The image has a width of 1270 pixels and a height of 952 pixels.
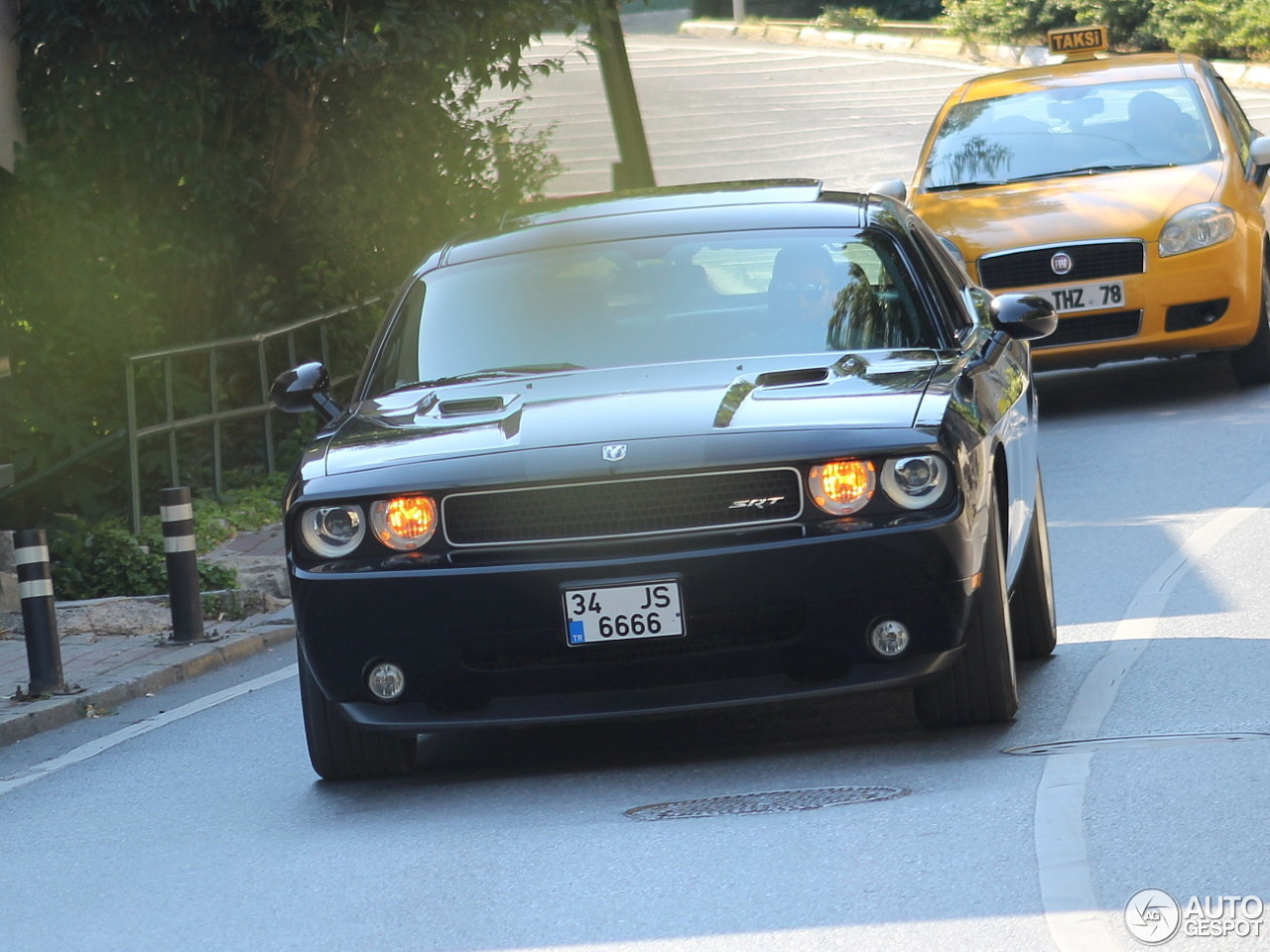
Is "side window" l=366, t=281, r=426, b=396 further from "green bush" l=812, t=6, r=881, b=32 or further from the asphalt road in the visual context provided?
"green bush" l=812, t=6, r=881, b=32

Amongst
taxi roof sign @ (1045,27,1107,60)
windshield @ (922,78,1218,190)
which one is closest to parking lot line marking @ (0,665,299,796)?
windshield @ (922,78,1218,190)

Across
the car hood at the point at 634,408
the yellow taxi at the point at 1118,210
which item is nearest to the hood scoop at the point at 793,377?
the car hood at the point at 634,408

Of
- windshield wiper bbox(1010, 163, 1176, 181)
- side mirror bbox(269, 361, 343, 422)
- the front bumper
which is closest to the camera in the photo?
the front bumper

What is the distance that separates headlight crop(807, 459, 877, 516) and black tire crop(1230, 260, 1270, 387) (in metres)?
8.57

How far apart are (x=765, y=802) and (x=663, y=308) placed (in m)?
1.82

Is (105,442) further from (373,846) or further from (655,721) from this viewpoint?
(373,846)

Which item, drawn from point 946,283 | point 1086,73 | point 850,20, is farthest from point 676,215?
point 850,20

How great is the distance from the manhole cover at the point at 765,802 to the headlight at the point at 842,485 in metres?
0.71

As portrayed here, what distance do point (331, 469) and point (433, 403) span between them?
563mm

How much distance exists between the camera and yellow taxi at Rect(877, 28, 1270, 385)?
13.2m

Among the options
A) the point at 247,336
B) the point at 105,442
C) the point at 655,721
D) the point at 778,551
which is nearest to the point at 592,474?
the point at 778,551

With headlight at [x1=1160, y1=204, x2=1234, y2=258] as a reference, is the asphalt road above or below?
below

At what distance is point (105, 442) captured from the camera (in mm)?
13047

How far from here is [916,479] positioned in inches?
229
